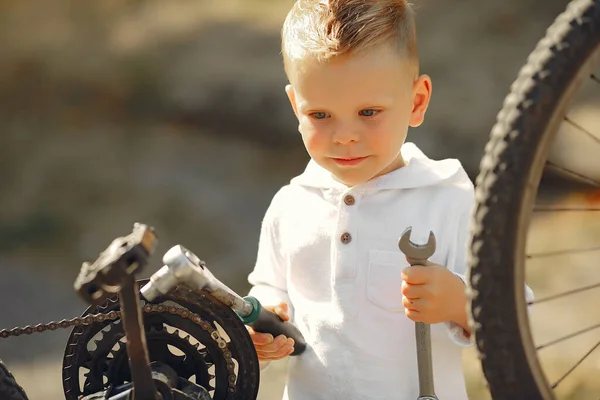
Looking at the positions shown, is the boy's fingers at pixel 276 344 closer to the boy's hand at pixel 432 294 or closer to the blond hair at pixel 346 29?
the boy's hand at pixel 432 294

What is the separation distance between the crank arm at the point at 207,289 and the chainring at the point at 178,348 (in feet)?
0.08

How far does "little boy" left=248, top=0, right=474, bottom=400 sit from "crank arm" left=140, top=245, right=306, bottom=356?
2cm

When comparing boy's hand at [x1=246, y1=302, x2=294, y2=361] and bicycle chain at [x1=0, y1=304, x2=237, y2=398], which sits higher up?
bicycle chain at [x1=0, y1=304, x2=237, y2=398]

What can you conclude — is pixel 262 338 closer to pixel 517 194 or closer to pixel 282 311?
Answer: pixel 282 311

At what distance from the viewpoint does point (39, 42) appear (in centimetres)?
345

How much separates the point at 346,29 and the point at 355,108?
10cm

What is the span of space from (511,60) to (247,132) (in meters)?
0.97

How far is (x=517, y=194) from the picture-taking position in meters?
0.98

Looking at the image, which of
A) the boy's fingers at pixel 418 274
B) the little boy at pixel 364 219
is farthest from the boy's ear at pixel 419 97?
the boy's fingers at pixel 418 274

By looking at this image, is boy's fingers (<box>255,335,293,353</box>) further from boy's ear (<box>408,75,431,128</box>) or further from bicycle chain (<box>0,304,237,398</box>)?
boy's ear (<box>408,75,431,128</box>)

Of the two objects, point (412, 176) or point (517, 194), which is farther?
point (412, 176)

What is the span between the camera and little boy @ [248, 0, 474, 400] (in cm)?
120

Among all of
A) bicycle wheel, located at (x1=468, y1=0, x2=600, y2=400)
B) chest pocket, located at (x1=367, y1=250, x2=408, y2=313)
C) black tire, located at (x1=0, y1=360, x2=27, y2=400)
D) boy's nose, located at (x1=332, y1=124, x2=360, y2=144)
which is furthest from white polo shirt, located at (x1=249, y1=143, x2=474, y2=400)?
black tire, located at (x1=0, y1=360, x2=27, y2=400)

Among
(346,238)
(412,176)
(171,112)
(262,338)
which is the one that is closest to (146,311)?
(262,338)
